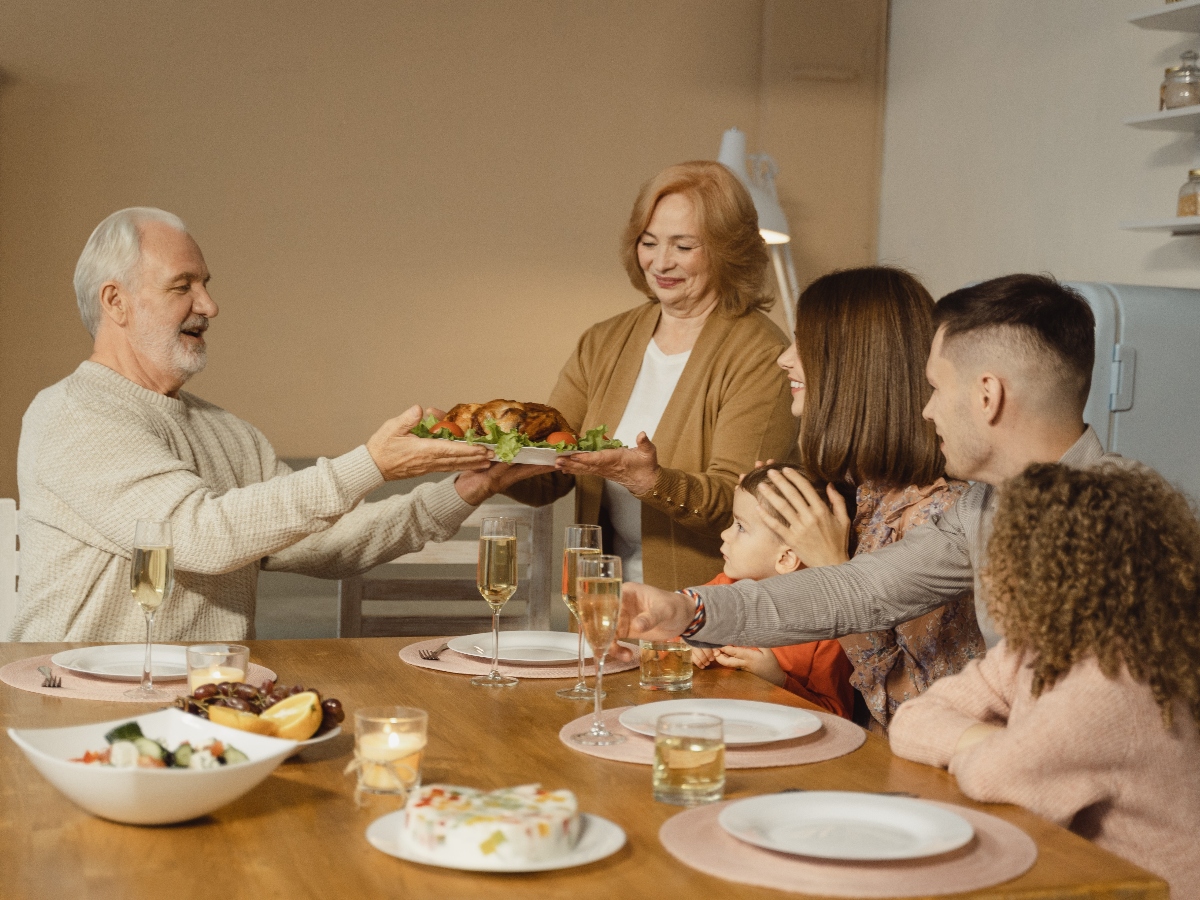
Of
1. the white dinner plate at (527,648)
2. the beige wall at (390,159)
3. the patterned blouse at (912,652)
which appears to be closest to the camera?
the white dinner plate at (527,648)

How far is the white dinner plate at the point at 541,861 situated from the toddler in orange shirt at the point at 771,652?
757 millimetres

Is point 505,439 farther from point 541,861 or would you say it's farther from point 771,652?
point 541,861

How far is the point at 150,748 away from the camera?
109cm

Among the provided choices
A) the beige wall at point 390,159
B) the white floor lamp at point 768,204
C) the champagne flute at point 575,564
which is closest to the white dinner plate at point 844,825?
the champagne flute at point 575,564

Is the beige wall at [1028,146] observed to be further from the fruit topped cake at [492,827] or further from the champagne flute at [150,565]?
the fruit topped cake at [492,827]

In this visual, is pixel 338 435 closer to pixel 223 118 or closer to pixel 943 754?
pixel 223 118

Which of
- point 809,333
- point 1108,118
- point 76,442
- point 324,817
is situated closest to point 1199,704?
point 324,817

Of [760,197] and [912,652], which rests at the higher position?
[760,197]

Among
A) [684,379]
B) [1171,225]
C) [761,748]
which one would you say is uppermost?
[1171,225]

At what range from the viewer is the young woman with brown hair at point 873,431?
1.90m

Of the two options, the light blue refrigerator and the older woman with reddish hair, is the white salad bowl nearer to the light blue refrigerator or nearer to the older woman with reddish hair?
the older woman with reddish hair

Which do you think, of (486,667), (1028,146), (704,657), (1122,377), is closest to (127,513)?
(486,667)

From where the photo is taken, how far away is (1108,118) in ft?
12.5

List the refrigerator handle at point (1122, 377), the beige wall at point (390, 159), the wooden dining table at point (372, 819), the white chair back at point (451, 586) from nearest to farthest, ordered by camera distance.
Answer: the wooden dining table at point (372, 819) → the white chair back at point (451, 586) → the refrigerator handle at point (1122, 377) → the beige wall at point (390, 159)
